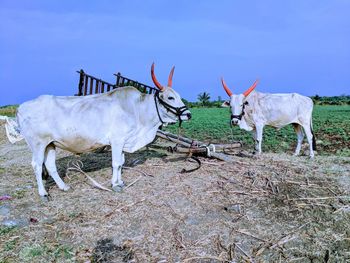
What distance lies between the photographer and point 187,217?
5.04 m

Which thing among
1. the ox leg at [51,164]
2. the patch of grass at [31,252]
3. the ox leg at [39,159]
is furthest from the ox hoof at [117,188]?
the patch of grass at [31,252]

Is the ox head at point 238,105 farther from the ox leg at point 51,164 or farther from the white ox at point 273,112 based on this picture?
the ox leg at point 51,164

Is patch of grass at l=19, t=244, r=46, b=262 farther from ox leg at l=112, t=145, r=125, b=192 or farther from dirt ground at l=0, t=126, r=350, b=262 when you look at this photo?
ox leg at l=112, t=145, r=125, b=192

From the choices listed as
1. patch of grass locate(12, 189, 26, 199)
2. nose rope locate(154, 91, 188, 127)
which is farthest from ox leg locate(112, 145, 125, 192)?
patch of grass locate(12, 189, 26, 199)

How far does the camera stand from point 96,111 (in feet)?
19.4

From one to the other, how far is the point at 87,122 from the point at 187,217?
2290 millimetres

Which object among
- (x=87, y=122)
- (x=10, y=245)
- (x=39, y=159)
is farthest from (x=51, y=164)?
(x=10, y=245)

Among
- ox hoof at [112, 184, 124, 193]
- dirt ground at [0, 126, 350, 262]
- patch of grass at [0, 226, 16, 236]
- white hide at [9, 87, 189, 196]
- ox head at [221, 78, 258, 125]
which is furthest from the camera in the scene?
ox head at [221, 78, 258, 125]

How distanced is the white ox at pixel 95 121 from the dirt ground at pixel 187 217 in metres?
0.60

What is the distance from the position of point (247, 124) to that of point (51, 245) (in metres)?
6.61

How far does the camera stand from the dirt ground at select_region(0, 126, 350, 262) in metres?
4.29

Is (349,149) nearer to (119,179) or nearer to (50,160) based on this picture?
(119,179)

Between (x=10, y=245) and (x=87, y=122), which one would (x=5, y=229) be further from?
(x=87, y=122)

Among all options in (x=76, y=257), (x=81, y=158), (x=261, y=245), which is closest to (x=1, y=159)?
(x=81, y=158)
